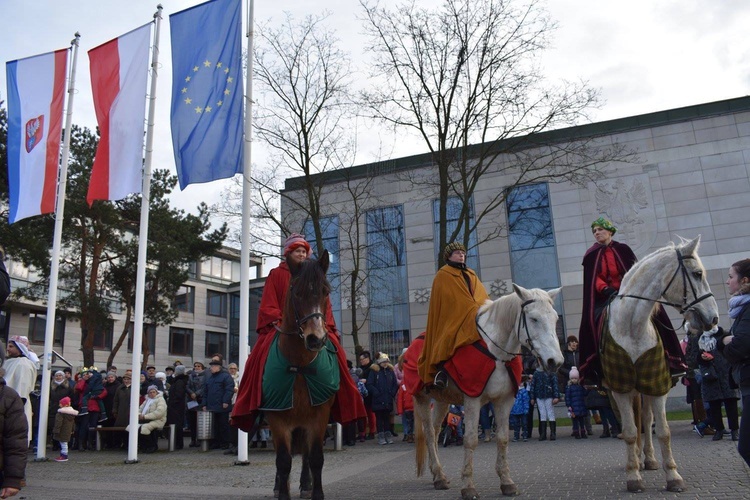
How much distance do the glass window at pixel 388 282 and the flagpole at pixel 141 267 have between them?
672 inches

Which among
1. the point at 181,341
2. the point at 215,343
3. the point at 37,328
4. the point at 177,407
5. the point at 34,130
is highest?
the point at 34,130

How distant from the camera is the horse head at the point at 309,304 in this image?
5.44 metres

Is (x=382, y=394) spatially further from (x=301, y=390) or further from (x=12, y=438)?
(x=12, y=438)

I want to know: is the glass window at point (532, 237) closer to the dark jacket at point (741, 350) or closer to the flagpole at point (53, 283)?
the flagpole at point (53, 283)

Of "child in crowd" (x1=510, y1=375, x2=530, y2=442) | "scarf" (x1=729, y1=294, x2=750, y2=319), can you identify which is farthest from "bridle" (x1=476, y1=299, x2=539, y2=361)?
"child in crowd" (x1=510, y1=375, x2=530, y2=442)

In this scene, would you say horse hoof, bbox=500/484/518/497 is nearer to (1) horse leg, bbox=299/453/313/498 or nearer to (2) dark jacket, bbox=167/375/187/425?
(1) horse leg, bbox=299/453/313/498

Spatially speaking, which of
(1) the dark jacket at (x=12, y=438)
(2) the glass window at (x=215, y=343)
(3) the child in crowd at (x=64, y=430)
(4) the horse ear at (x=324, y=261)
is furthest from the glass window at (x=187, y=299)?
(1) the dark jacket at (x=12, y=438)

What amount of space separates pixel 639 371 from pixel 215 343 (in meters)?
53.2

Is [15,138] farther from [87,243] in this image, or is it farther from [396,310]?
[396,310]

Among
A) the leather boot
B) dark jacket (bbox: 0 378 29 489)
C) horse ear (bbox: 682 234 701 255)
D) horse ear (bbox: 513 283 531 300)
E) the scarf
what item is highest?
horse ear (bbox: 682 234 701 255)

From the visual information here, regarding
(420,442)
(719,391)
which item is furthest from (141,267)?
(719,391)

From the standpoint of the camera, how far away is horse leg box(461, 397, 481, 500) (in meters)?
6.35

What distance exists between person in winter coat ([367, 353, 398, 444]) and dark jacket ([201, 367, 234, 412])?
3630 mm

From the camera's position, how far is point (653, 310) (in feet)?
21.4
